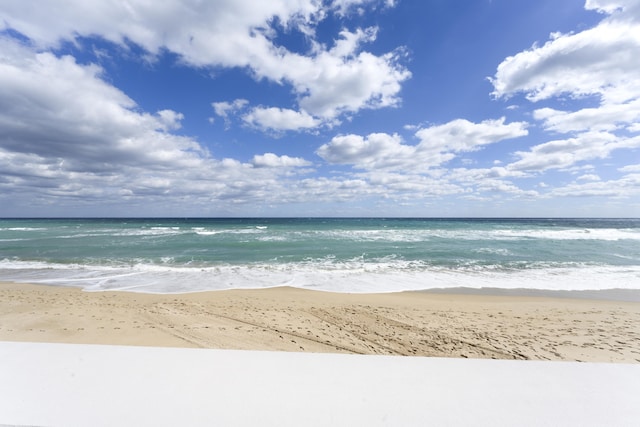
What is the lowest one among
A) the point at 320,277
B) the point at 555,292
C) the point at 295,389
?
the point at 555,292

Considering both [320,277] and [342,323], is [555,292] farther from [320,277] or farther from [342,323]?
[320,277]

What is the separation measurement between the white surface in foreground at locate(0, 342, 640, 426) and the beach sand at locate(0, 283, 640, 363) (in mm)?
2298

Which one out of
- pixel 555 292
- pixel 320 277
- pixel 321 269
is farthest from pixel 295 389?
pixel 555 292

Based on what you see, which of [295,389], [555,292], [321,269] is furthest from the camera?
[321,269]

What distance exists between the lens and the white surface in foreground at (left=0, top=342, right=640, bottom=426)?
67.7 inches

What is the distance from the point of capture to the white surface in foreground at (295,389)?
1721mm

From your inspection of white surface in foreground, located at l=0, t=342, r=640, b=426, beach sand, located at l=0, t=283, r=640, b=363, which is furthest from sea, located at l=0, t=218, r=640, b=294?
white surface in foreground, located at l=0, t=342, r=640, b=426

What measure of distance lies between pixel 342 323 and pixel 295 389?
405 centimetres

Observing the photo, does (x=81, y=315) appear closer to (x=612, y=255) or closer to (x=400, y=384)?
(x=400, y=384)

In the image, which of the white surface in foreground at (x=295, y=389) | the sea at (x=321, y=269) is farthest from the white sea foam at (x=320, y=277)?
the white surface in foreground at (x=295, y=389)

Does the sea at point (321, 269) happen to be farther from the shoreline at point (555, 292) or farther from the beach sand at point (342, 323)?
the beach sand at point (342, 323)

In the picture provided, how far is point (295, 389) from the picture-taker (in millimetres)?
Answer: 2006

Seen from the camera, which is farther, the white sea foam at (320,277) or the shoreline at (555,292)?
the white sea foam at (320,277)

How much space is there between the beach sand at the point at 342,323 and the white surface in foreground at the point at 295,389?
230cm
